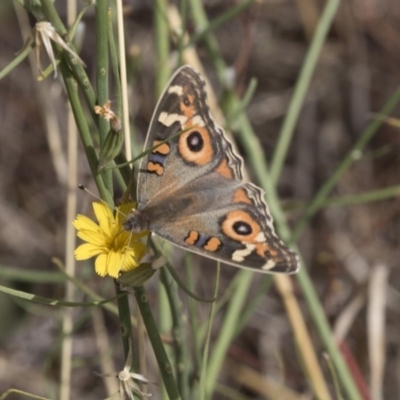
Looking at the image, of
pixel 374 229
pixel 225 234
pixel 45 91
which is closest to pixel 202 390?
pixel 225 234

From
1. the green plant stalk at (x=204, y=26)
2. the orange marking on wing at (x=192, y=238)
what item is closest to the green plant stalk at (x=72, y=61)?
the orange marking on wing at (x=192, y=238)

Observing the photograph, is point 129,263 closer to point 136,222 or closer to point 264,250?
point 136,222

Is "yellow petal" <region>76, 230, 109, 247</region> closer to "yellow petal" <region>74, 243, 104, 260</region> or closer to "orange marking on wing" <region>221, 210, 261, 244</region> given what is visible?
"yellow petal" <region>74, 243, 104, 260</region>

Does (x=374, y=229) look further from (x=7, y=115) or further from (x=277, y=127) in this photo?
(x=7, y=115)

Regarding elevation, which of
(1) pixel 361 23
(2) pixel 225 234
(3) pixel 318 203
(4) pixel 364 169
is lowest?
(2) pixel 225 234

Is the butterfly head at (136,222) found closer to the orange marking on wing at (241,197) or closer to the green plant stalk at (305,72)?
the orange marking on wing at (241,197)

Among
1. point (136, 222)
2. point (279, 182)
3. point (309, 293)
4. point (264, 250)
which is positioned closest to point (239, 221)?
point (264, 250)
